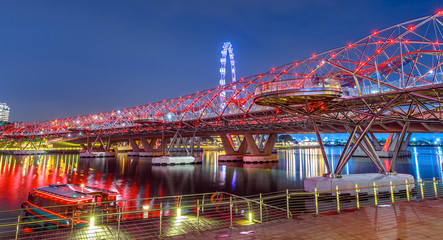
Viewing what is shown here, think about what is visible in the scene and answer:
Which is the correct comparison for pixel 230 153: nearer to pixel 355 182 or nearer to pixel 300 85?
pixel 355 182

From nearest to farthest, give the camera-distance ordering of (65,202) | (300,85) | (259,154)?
(65,202) → (300,85) → (259,154)

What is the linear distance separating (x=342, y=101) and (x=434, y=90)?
6095 millimetres

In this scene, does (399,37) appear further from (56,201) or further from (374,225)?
(56,201)

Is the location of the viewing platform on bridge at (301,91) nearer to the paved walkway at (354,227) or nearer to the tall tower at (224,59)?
the paved walkway at (354,227)

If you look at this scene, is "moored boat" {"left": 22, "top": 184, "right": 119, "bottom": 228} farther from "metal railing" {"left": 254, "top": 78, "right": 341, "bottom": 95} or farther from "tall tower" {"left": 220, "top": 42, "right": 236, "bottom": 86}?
"tall tower" {"left": 220, "top": 42, "right": 236, "bottom": 86}

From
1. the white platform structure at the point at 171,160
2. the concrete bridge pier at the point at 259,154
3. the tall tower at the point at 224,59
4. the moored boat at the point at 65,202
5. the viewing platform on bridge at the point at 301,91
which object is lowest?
the moored boat at the point at 65,202

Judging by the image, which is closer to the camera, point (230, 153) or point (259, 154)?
point (259, 154)

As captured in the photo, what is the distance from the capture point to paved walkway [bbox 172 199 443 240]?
9031mm

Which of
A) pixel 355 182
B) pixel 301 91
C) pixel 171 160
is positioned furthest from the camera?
pixel 171 160

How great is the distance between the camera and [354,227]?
999cm

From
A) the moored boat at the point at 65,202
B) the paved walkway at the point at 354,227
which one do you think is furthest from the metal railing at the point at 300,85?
the moored boat at the point at 65,202

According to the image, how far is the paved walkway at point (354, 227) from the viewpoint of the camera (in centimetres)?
903

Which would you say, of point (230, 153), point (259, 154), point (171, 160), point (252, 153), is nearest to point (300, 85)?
point (171, 160)

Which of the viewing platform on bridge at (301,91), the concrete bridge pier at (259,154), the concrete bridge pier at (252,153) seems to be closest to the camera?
the viewing platform on bridge at (301,91)
